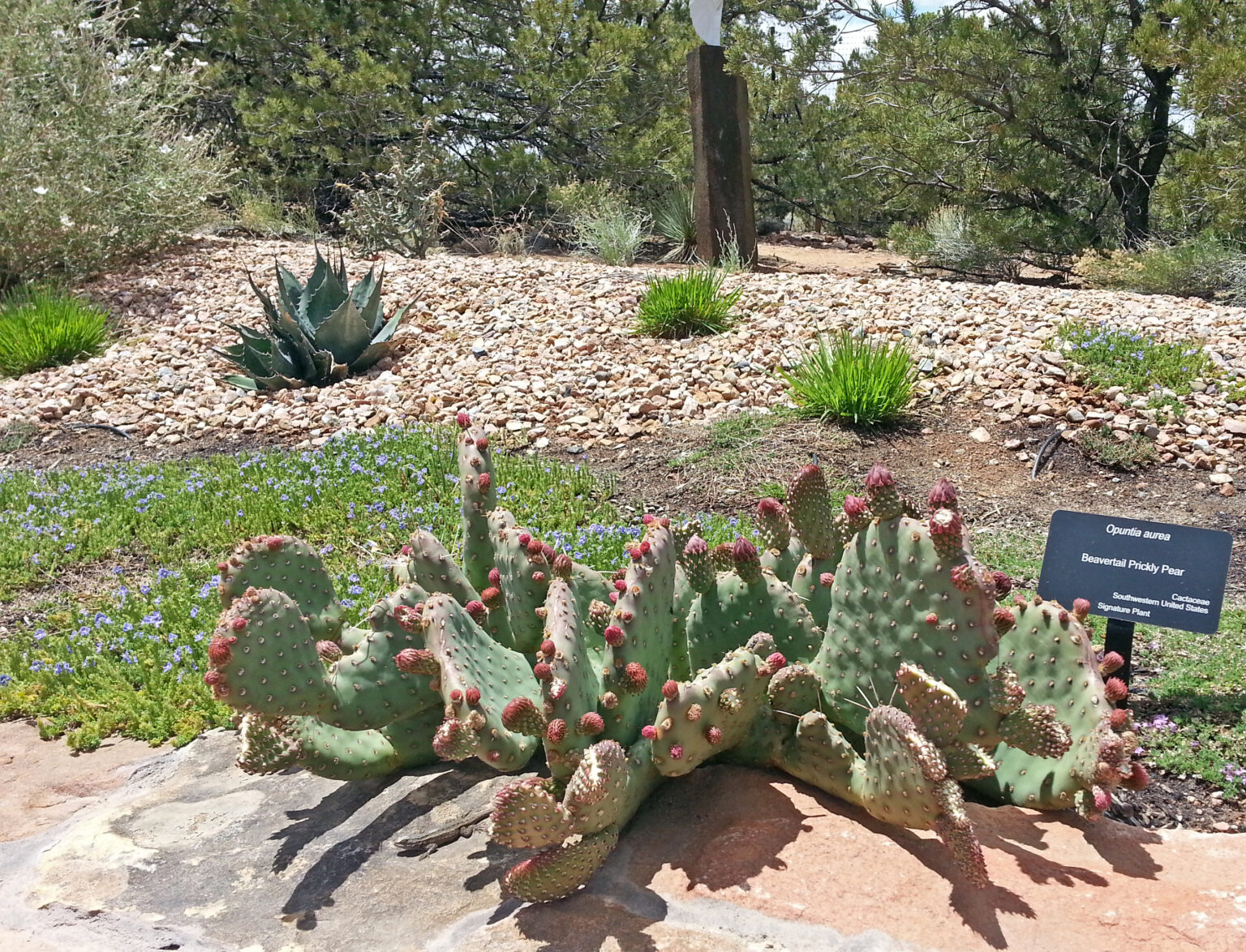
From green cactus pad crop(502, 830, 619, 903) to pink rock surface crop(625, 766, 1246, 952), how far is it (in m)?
0.19

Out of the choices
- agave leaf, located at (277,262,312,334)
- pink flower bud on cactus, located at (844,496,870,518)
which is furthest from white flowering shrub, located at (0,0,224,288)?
pink flower bud on cactus, located at (844,496,870,518)

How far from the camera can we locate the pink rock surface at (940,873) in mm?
2268

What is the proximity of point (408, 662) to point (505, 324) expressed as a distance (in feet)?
19.9

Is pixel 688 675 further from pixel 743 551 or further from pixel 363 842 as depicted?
pixel 363 842

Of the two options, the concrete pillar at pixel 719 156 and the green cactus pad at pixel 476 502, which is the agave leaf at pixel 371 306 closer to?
the concrete pillar at pixel 719 156

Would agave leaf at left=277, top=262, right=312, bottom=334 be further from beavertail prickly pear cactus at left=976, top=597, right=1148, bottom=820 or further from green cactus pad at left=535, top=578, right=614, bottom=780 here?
beavertail prickly pear cactus at left=976, top=597, right=1148, bottom=820

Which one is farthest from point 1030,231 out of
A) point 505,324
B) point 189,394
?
point 189,394

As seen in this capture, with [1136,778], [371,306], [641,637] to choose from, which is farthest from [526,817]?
[371,306]

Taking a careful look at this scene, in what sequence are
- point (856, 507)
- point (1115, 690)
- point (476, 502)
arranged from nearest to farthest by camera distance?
point (856, 507) → point (1115, 690) → point (476, 502)

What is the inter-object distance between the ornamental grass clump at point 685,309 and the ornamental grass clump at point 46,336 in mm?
4766

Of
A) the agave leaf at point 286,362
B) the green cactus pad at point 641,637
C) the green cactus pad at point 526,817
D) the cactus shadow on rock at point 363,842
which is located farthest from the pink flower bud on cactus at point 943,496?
the agave leaf at point 286,362

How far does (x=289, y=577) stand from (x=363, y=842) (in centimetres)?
72

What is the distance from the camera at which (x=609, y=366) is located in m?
7.35

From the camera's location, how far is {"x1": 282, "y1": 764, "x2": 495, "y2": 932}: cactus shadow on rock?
2.52 meters
